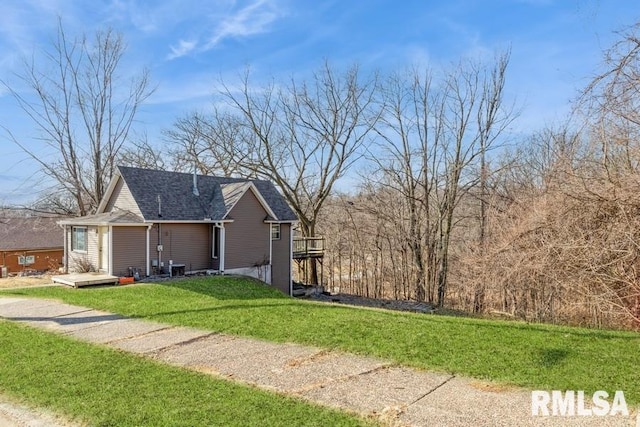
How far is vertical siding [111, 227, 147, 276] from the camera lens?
51.2 feet

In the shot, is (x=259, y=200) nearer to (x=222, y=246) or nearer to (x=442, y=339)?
(x=222, y=246)

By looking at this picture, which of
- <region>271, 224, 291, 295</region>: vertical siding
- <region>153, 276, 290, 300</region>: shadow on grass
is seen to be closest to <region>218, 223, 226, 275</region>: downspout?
<region>153, 276, 290, 300</region>: shadow on grass

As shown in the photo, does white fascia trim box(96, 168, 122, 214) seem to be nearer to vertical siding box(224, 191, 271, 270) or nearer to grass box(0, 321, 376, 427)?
Result: vertical siding box(224, 191, 271, 270)

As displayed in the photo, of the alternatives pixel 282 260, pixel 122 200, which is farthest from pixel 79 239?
pixel 282 260

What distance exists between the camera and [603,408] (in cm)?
401

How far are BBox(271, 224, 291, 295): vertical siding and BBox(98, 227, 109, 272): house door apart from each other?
7.39 metres

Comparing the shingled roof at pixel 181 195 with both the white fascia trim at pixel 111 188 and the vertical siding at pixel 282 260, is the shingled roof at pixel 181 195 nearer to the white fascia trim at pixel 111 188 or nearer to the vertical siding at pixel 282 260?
the white fascia trim at pixel 111 188

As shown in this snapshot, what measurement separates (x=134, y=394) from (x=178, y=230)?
1334 centimetres

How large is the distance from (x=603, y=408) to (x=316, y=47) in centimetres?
2230

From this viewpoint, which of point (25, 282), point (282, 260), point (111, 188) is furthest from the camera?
point (282, 260)

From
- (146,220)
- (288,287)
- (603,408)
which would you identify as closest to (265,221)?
(288,287)

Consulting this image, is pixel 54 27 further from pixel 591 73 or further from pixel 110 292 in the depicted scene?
pixel 591 73

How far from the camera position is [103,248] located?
640 inches

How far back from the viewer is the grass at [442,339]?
195 inches
